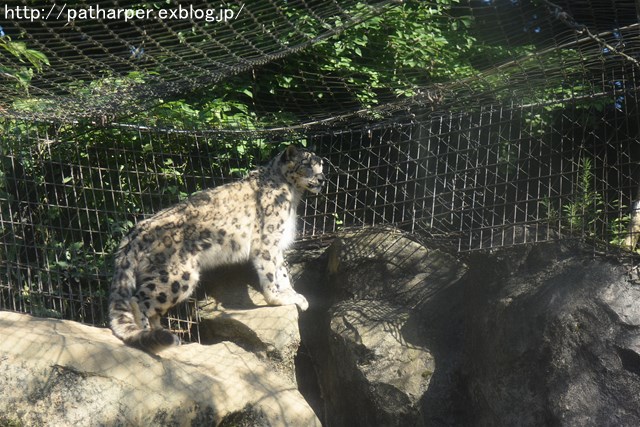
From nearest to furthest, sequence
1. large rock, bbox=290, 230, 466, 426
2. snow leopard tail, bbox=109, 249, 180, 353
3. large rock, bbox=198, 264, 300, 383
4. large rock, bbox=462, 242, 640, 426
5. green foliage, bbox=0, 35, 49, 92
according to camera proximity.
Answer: green foliage, bbox=0, 35, 49, 92 < large rock, bbox=462, 242, 640, 426 < snow leopard tail, bbox=109, 249, 180, 353 < large rock, bbox=290, 230, 466, 426 < large rock, bbox=198, 264, 300, 383

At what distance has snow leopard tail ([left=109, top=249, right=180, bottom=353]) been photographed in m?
4.48

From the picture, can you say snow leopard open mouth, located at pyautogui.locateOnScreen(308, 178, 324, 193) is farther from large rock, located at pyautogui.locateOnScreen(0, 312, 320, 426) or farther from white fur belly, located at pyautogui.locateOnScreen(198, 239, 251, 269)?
large rock, located at pyautogui.locateOnScreen(0, 312, 320, 426)

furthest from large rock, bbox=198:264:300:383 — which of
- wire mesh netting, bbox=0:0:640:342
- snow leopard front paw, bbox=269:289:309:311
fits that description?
wire mesh netting, bbox=0:0:640:342

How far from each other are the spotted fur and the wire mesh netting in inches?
14.7

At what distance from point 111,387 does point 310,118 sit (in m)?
2.87

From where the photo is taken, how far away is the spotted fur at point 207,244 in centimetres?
496

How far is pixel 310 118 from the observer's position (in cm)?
629

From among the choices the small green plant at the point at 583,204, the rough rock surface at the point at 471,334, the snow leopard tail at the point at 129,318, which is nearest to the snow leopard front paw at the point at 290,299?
the rough rock surface at the point at 471,334

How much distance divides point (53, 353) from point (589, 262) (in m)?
3.17

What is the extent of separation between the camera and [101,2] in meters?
4.09

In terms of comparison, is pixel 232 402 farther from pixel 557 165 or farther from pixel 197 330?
pixel 557 165

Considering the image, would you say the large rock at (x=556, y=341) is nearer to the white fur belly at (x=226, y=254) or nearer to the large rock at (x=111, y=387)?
the large rock at (x=111, y=387)

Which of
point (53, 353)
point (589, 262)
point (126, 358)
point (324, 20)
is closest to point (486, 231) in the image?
point (589, 262)

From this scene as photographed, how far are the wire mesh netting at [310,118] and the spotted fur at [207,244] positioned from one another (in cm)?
37
